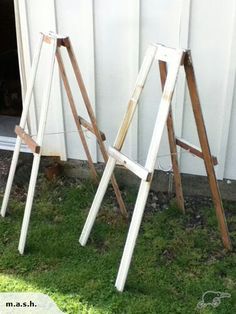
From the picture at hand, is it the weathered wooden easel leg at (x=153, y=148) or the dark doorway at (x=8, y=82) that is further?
the dark doorway at (x=8, y=82)

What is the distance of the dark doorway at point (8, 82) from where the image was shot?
14.7 feet

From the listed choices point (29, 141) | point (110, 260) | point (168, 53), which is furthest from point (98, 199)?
point (168, 53)

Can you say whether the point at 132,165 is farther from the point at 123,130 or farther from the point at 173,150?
the point at 173,150

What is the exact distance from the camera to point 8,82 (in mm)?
5156

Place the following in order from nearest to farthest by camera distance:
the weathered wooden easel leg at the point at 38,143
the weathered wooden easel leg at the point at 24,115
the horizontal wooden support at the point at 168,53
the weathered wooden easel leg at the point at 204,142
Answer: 1. the horizontal wooden support at the point at 168,53
2. the weathered wooden easel leg at the point at 204,142
3. the weathered wooden easel leg at the point at 38,143
4. the weathered wooden easel leg at the point at 24,115

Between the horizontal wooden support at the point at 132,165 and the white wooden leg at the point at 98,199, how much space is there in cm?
6

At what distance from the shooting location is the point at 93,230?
3.13 m

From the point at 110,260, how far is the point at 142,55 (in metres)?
1.39

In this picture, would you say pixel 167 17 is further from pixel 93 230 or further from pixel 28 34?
pixel 93 230

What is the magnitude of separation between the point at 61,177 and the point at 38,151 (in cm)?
101

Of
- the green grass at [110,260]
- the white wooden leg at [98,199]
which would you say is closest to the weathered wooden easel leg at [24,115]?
the green grass at [110,260]

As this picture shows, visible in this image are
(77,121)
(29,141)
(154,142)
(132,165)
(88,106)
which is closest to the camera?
(154,142)

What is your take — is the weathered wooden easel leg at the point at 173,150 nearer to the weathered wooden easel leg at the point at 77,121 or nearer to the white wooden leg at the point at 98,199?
the white wooden leg at the point at 98,199

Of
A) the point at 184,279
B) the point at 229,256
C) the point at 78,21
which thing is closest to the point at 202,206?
the point at 229,256
